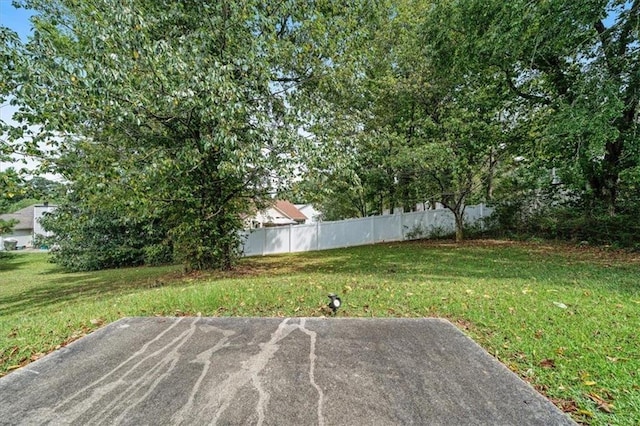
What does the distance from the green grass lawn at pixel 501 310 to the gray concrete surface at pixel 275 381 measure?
35 centimetres

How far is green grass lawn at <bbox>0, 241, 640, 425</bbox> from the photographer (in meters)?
2.42

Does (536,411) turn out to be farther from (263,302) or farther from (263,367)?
(263,302)

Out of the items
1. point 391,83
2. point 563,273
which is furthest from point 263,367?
point 391,83

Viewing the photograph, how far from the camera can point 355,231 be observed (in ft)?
48.2

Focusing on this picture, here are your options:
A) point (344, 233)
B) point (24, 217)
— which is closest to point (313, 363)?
point (344, 233)

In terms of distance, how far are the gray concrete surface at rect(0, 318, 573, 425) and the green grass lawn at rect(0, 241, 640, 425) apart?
1.15 ft

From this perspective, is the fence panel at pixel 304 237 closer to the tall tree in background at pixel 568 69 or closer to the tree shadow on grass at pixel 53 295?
the tree shadow on grass at pixel 53 295

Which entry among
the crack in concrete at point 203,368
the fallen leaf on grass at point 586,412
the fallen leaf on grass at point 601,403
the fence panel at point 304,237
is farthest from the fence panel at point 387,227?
the fallen leaf on grass at point 586,412

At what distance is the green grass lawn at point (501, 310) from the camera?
7.93 ft

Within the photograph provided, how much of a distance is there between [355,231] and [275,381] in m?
12.5

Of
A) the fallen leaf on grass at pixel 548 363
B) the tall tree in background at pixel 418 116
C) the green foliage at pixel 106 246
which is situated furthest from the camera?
the green foliage at pixel 106 246

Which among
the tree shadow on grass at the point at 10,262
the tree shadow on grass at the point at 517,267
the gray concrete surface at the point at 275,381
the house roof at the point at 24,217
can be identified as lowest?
the tree shadow on grass at the point at 10,262

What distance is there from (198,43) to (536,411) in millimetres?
6750

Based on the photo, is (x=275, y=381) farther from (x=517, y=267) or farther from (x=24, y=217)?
(x=24, y=217)
